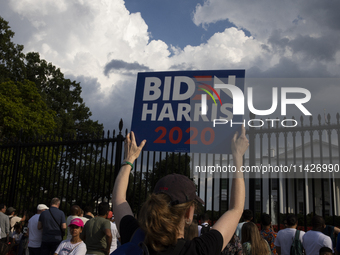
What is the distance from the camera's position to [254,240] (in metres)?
3.86

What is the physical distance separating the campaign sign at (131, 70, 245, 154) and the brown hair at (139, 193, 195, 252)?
3400 millimetres

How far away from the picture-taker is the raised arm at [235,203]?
5.47ft

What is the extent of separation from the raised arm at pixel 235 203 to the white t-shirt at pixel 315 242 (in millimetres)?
3255

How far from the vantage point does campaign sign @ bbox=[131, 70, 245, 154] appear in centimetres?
498

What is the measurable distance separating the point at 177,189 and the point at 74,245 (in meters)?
3.93

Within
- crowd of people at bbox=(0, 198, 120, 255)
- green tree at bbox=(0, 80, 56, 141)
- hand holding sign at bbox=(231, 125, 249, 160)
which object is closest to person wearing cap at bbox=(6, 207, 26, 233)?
crowd of people at bbox=(0, 198, 120, 255)

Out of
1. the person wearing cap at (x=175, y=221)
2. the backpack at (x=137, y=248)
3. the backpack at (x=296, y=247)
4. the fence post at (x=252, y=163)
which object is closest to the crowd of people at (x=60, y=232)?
the fence post at (x=252, y=163)

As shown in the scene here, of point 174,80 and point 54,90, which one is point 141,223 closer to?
point 174,80

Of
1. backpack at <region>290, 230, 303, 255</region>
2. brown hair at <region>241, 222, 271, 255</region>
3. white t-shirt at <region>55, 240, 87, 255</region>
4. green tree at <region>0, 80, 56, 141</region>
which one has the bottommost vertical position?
white t-shirt at <region>55, 240, 87, 255</region>

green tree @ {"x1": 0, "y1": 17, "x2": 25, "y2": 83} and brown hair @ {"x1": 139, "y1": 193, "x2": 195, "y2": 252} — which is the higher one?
green tree @ {"x1": 0, "y1": 17, "x2": 25, "y2": 83}

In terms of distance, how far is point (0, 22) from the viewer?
21.8 metres

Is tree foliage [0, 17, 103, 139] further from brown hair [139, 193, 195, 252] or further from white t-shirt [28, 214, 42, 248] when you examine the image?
brown hair [139, 193, 195, 252]

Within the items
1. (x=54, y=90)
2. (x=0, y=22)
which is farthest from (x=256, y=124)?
(x=54, y=90)

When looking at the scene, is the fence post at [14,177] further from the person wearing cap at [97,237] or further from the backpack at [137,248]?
the backpack at [137,248]
